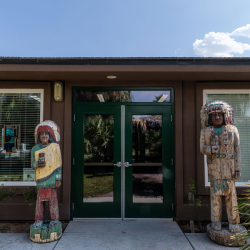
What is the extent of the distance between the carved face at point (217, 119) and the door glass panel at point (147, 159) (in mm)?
1273

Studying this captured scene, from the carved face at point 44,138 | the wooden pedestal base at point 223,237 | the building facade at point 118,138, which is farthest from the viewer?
the building facade at point 118,138

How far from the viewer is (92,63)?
13.3 feet

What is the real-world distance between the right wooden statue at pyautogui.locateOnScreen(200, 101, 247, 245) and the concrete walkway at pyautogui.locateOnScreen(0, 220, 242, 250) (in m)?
0.50

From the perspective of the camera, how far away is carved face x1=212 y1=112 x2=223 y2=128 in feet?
12.3

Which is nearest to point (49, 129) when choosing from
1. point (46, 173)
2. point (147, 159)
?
point (46, 173)

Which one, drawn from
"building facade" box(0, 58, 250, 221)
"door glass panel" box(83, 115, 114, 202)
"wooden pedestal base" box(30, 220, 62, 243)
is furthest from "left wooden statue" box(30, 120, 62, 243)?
"door glass panel" box(83, 115, 114, 202)

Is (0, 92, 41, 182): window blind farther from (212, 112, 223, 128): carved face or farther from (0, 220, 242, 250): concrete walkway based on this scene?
(212, 112, 223, 128): carved face

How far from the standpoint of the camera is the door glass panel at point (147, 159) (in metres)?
4.71

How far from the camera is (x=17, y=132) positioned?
484cm

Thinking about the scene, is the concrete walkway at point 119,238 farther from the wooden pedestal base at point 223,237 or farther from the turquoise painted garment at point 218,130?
the turquoise painted garment at point 218,130

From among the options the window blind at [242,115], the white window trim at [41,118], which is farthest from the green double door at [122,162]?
the window blind at [242,115]

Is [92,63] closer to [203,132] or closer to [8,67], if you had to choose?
[8,67]

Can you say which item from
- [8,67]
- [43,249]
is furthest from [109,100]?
[43,249]

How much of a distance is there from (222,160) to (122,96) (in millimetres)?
2363
